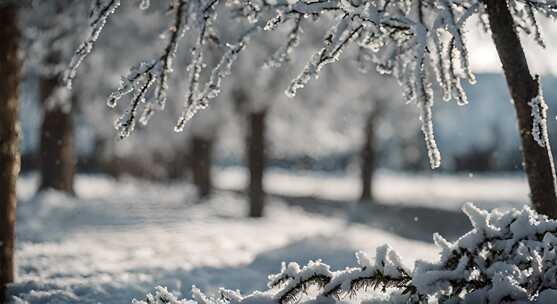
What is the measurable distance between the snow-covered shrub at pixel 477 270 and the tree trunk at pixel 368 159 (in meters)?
21.2

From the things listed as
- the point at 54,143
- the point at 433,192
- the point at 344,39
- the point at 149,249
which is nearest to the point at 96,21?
the point at 344,39

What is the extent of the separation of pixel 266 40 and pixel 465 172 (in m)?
63.6

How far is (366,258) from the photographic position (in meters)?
3.83

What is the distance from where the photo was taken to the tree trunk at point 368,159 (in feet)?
82.2

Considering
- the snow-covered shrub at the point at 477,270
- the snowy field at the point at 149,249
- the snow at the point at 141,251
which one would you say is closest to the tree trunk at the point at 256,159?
the snowy field at the point at 149,249

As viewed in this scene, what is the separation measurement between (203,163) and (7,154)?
17627 millimetres

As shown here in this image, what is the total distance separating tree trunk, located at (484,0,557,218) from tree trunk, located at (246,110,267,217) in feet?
38.4

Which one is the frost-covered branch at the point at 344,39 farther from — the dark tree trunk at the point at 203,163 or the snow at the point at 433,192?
Answer: the dark tree trunk at the point at 203,163

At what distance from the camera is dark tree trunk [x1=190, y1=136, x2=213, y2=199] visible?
23219mm

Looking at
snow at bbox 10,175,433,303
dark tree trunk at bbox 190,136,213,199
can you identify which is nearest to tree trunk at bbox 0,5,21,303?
snow at bbox 10,175,433,303

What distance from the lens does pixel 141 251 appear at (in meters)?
9.05

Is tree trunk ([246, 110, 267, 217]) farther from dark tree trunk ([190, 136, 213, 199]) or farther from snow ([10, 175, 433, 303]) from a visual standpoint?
dark tree trunk ([190, 136, 213, 199])

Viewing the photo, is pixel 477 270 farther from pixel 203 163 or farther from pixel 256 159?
pixel 203 163

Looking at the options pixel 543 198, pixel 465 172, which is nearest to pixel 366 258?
pixel 543 198
